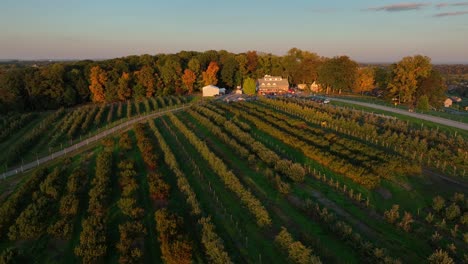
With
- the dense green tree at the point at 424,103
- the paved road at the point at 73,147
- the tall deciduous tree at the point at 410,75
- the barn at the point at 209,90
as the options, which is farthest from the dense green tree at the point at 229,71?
the dense green tree at the point at 424,103

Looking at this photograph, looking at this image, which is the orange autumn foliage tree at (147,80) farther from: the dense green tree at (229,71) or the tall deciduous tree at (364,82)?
the tall deciduous tree at (364,82)

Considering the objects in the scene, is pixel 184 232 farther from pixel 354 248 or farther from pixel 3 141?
pixel 3 141

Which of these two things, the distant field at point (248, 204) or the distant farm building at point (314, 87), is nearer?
the distant field at point (248, 204)

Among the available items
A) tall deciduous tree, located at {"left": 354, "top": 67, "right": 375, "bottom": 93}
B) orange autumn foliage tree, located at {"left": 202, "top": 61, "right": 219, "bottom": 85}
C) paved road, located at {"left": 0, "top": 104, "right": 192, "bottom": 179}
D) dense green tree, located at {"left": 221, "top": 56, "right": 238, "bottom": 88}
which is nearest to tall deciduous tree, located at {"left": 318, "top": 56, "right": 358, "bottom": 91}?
tall deciduous tree, located at {"left": 354, "top": 67, "right": 375, "bottom": 93}

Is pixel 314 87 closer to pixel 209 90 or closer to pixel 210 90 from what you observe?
pixel 210 90

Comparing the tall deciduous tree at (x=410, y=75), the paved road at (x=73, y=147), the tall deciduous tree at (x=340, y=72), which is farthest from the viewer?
the tall deciduous tree at (x=340, y=72)

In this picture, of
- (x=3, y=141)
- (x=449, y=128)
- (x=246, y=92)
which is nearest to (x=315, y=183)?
(x=449, y=128)
